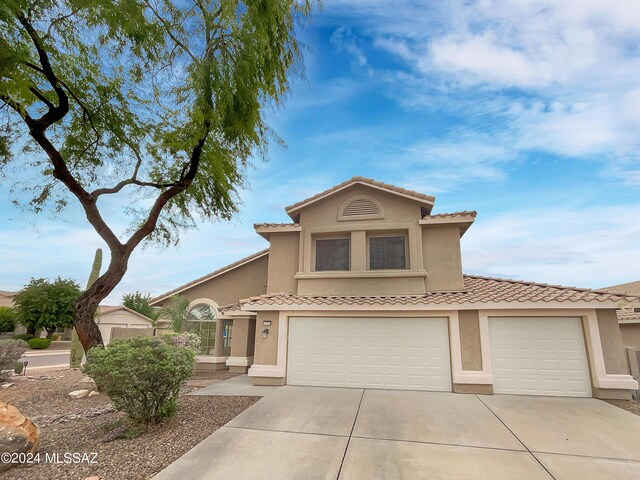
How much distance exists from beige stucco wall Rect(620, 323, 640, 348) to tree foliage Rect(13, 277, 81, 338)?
40.6 m

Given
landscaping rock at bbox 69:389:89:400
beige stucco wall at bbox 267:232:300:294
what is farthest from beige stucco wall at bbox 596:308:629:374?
landscaping rock at bbox 69:389:89:400

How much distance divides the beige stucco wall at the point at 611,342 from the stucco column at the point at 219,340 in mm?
14066

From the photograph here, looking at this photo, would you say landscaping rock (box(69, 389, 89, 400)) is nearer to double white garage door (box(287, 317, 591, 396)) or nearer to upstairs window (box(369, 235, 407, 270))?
double white garage door (box(287, 317, 591, 396))

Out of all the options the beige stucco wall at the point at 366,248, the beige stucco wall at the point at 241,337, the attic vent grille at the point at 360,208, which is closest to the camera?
the beige stucco wall at the point at 366,248

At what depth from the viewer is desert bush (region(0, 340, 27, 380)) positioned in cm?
1133

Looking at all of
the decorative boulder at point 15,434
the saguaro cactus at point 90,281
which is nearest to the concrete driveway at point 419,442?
the decorative boulder at point 15,434

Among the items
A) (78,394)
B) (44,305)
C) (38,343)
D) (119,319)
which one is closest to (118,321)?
(119,319)

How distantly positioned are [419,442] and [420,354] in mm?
4786

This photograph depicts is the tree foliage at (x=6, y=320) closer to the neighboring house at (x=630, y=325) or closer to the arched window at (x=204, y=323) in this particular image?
the arched window at (x=204, y=323)

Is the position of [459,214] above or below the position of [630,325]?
above

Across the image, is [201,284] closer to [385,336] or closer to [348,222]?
[348,222]

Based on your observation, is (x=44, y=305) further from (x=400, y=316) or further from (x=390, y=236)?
(x=400, y=316)

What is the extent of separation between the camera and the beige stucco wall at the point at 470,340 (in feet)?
32.4

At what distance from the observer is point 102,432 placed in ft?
20.8
